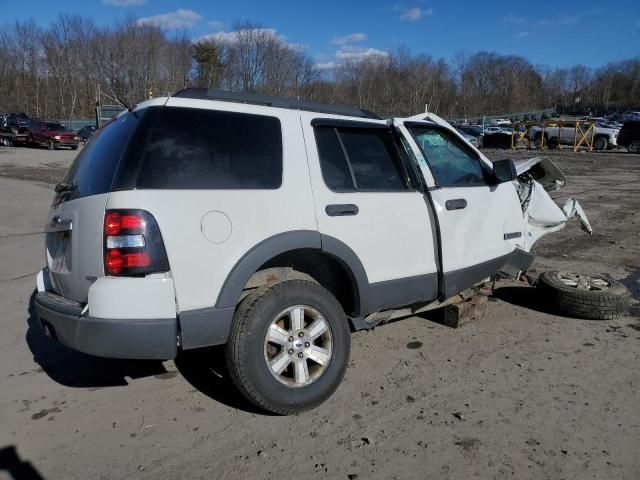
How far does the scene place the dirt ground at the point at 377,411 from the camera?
9.25 ft

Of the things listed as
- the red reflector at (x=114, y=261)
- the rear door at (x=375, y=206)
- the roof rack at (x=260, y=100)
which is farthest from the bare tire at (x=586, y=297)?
the red reflector at (x=114, y=261)

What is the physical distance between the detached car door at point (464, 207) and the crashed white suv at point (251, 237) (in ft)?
0.09

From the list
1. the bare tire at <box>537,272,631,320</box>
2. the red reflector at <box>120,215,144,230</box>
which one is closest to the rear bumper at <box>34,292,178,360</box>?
the red reflector at <box>120,215,144,230</box>

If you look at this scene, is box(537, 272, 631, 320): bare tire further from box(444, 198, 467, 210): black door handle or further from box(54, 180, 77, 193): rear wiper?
box(54, 180, 77, 193): rear wiper

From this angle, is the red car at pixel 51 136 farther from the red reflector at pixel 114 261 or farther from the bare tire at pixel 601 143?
the red reflector at pixel 114 261

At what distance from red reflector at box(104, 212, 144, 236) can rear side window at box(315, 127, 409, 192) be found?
124cm

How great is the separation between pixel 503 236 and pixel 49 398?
3792 millimetres

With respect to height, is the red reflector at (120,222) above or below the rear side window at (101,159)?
below

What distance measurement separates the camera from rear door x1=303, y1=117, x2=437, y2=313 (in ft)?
11.4

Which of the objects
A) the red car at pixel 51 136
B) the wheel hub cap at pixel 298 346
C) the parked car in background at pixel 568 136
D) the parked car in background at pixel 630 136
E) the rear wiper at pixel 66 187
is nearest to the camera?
the wheel hub cap at pixel 298 346

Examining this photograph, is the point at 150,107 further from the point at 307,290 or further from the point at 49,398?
the point at 49,398

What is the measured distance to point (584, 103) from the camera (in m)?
138

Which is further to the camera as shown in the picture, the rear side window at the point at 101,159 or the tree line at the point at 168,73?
the tree line at the point at 168,73

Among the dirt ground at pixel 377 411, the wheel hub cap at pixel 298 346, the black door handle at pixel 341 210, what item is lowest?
the dirt ground at pixel 377 411
